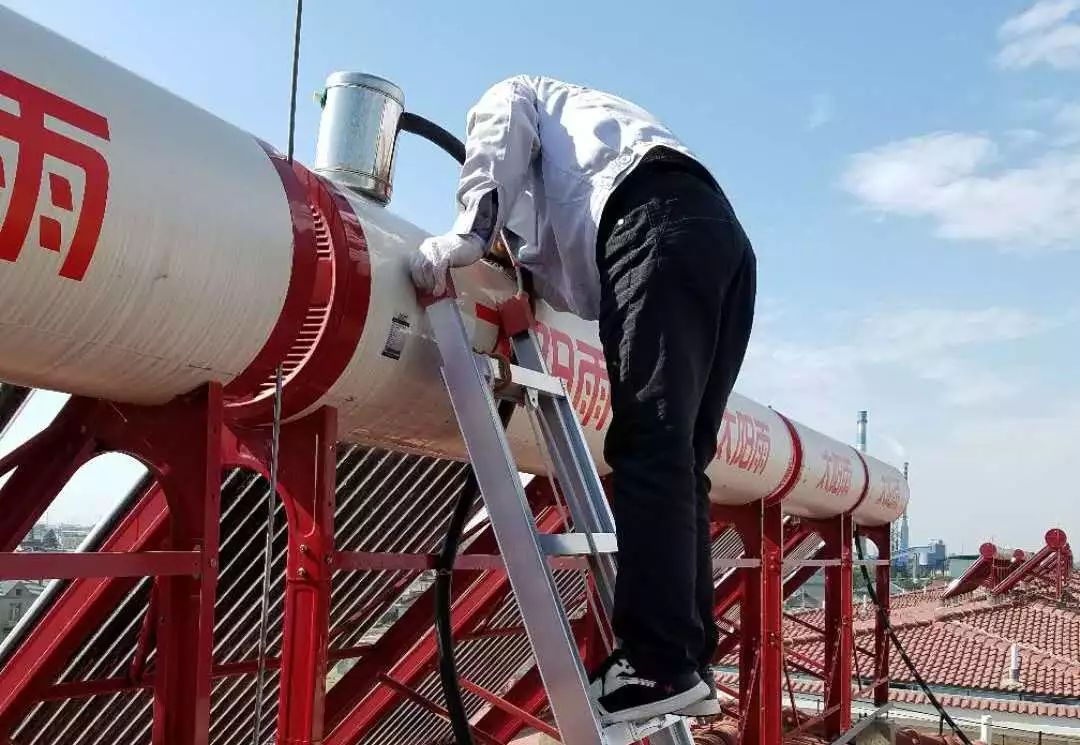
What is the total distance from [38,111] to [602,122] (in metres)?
1.26

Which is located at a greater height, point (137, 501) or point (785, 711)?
point (137, 501)

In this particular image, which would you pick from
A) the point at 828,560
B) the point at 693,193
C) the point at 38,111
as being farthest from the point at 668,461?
the point at 828,560

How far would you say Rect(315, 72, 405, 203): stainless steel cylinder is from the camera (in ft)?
9.96

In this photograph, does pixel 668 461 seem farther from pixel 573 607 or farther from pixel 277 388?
pixel 573 607

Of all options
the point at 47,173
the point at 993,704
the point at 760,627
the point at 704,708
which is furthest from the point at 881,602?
the point at 47,173

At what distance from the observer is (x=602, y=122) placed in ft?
7.87

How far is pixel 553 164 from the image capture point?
96.0 inches

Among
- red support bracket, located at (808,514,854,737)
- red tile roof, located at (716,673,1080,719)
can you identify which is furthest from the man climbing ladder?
red tile roof, located at (716,673,1080,719)

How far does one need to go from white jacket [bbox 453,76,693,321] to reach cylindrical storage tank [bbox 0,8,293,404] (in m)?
0.47

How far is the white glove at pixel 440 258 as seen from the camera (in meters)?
2.29

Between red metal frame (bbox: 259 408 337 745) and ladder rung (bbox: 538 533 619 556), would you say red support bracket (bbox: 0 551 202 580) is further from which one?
ladder rung (bbox: 538 533 619 556)

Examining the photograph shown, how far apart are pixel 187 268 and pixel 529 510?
0.81m

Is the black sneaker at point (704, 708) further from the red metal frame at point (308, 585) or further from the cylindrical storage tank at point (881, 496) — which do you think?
the cylindrical storage tank at point (881, 496)

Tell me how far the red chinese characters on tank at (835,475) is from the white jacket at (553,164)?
5051 mm
